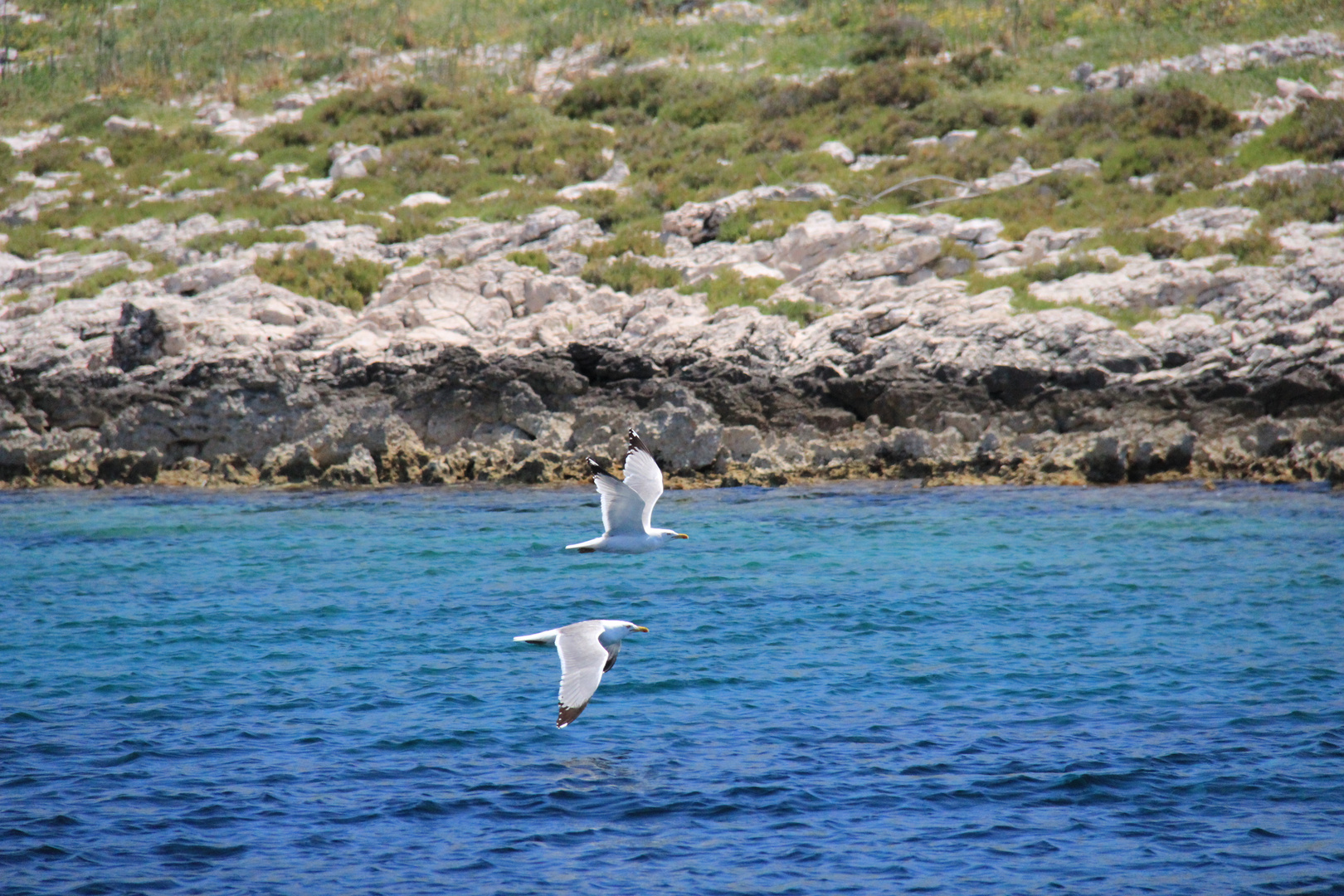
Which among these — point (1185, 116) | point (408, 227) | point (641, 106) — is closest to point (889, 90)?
point (641, 106)

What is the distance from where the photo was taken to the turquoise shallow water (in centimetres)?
750

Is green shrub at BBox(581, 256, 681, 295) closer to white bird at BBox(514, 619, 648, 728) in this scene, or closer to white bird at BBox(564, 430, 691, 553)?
white bird at BBox(564, 430, 691, 553)

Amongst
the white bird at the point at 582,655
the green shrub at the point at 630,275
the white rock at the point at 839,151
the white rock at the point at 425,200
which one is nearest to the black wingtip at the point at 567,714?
the white bird at the point at 582,655

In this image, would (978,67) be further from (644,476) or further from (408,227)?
(644,476)

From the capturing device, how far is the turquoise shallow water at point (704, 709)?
750cm

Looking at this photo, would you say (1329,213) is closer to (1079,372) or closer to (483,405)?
(1079,372)

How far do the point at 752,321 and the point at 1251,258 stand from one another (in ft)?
32.9

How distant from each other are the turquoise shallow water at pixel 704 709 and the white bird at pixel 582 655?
61cm

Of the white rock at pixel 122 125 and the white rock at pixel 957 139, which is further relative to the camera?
the white rock at pixel 122 125

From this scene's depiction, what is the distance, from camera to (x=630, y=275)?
26500mm

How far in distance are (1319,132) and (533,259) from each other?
19528mm

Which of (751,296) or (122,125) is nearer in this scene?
(751,296)

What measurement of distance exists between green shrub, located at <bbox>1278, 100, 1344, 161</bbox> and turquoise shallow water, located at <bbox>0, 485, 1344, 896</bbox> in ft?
45.3

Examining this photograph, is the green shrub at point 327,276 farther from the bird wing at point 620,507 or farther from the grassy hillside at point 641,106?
the bird wing at point 620,507
